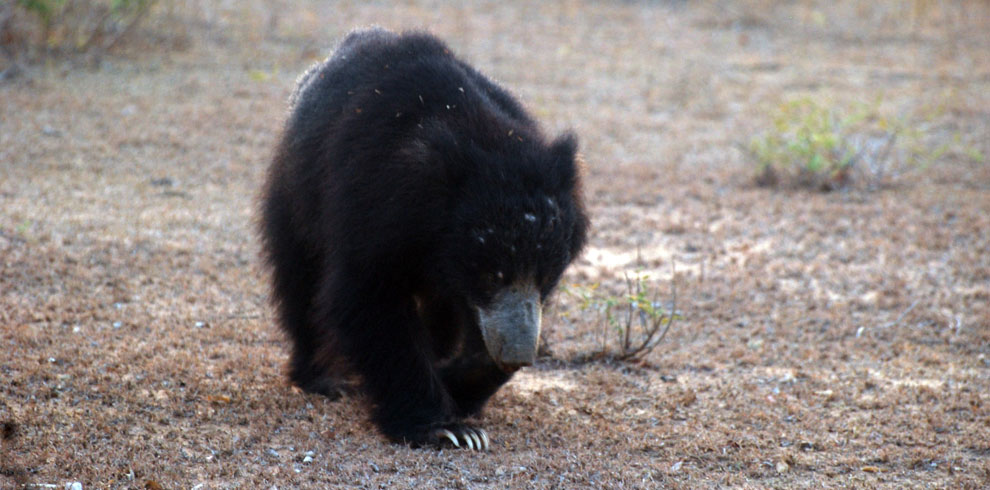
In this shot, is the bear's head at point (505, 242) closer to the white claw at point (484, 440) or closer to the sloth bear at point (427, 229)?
the sloth bear at point (427, 229)

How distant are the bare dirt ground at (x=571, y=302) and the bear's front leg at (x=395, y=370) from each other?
0.33 feet

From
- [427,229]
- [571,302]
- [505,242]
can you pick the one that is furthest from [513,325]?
[571,302]

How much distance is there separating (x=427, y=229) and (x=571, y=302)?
199 centimetres

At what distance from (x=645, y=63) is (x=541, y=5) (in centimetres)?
310

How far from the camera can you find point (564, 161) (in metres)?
3.37

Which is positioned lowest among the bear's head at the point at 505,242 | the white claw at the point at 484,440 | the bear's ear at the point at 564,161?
the white claw at the point at 484,440

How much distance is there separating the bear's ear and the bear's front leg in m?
0.70

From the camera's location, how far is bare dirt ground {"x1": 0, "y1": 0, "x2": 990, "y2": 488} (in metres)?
3.28

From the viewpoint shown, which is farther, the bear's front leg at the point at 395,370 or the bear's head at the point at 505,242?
the bear's front leg at the point at 395,370

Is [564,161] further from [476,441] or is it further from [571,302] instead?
[571,302]

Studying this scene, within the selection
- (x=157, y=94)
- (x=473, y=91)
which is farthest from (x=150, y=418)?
(x=157, y=94)

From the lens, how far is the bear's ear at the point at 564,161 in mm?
3326

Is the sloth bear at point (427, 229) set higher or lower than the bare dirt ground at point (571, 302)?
higher

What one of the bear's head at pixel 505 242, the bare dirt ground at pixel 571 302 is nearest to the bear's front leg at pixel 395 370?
the bare dirt ground at pixel 571 302
